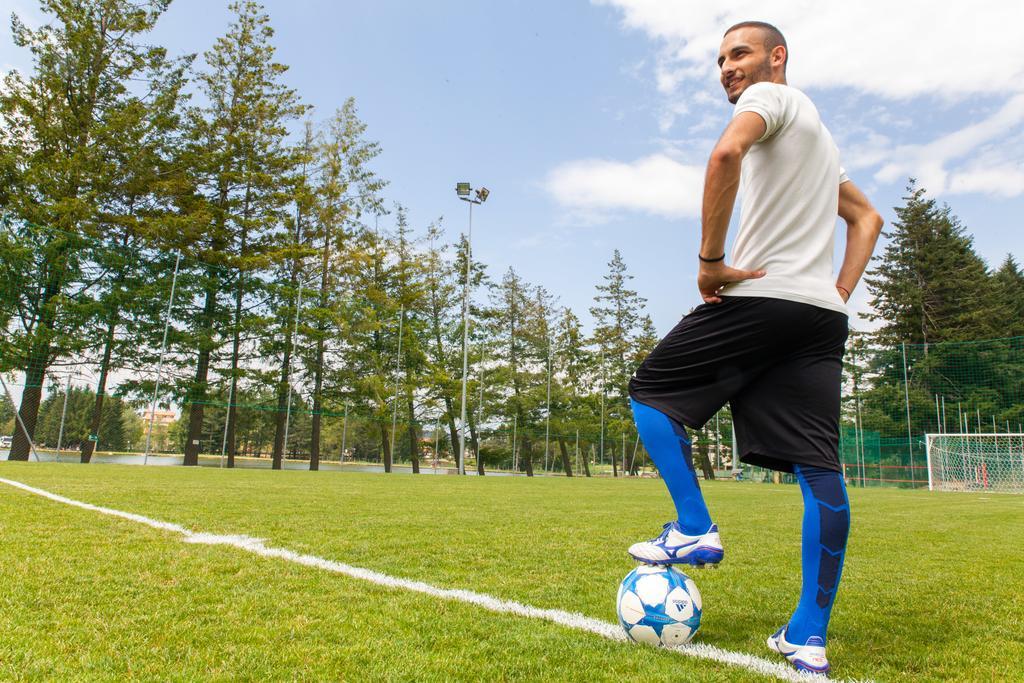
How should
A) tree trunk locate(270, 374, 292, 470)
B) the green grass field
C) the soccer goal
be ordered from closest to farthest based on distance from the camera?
the green grass field
tree trunk locate(270, 374, 292, 470)
the soccer goal

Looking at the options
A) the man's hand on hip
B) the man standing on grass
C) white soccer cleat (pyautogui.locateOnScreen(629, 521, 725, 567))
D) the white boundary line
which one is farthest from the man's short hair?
the white boundary line

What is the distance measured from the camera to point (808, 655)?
1722mm

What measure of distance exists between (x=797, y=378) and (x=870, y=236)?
777mm

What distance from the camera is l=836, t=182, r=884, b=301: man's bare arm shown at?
229cm

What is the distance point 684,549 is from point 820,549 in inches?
14.9

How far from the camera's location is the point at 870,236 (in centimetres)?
232

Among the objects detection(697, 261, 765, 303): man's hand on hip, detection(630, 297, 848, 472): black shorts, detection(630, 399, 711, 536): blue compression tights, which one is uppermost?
detection(697, 261, 765, 303): man's hand on hip

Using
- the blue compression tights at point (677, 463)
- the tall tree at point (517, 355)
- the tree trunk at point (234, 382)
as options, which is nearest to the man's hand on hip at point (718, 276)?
the blue compression tights at point (677, 463)

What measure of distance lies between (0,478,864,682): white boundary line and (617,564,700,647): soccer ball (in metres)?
0.05

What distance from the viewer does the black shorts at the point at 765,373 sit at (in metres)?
1.88

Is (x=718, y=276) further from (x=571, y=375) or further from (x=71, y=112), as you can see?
(x=571, y=375)

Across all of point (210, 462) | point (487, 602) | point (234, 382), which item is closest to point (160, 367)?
point (234, 382)

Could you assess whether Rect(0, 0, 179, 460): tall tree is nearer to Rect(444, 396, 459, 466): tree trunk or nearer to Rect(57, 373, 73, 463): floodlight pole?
Rect(57, 373, 73, 463): floodlight pole

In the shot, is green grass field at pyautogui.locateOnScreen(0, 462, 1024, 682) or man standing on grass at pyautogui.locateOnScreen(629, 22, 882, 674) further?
man standing on grass at pyautogui.locateOnScreen(629, 22, 882, 674)
